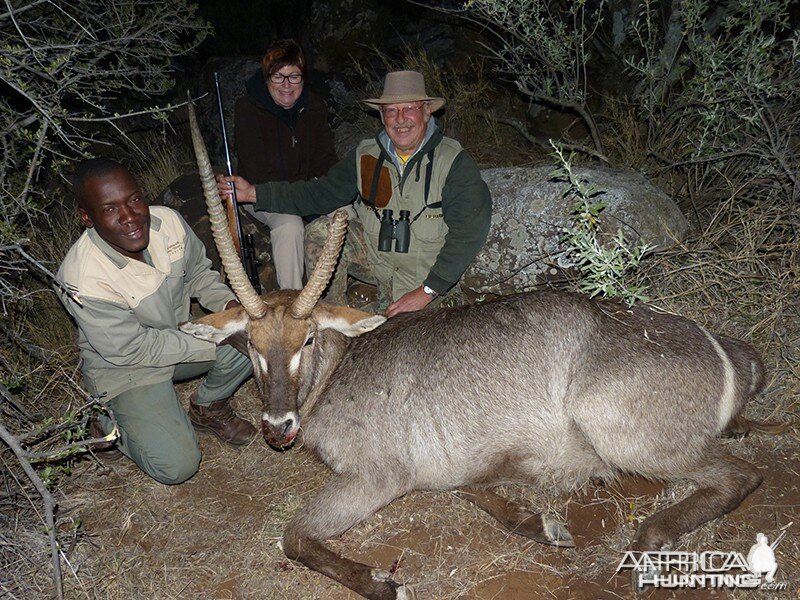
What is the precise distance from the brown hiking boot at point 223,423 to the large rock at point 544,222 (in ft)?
8.14

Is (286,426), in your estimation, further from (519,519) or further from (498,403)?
(519,519)

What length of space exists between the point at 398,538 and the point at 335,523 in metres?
0.47

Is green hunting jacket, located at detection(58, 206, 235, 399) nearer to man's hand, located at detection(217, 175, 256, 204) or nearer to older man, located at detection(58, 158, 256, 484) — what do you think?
older man, located at detection(58, 158, 256, 484)

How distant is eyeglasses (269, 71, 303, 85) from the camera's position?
20.3ft

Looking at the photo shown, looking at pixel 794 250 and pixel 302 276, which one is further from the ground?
pixel 794 250

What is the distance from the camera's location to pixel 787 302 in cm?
478

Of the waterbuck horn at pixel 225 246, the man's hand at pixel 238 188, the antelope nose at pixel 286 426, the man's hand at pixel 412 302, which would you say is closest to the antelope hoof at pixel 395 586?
the antelope nose at pixel 286 426

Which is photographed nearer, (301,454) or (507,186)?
(301,454)

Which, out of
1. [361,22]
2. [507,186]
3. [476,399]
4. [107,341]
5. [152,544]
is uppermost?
[361,22]

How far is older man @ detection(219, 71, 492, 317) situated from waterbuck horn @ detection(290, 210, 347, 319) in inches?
46.5

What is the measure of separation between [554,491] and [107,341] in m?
3.31

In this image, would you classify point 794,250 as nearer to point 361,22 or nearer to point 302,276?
point 302,276

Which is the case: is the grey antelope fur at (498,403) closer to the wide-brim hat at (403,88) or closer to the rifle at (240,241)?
the rifle at (240,241)

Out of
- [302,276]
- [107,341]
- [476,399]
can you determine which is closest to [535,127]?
[302,276]
